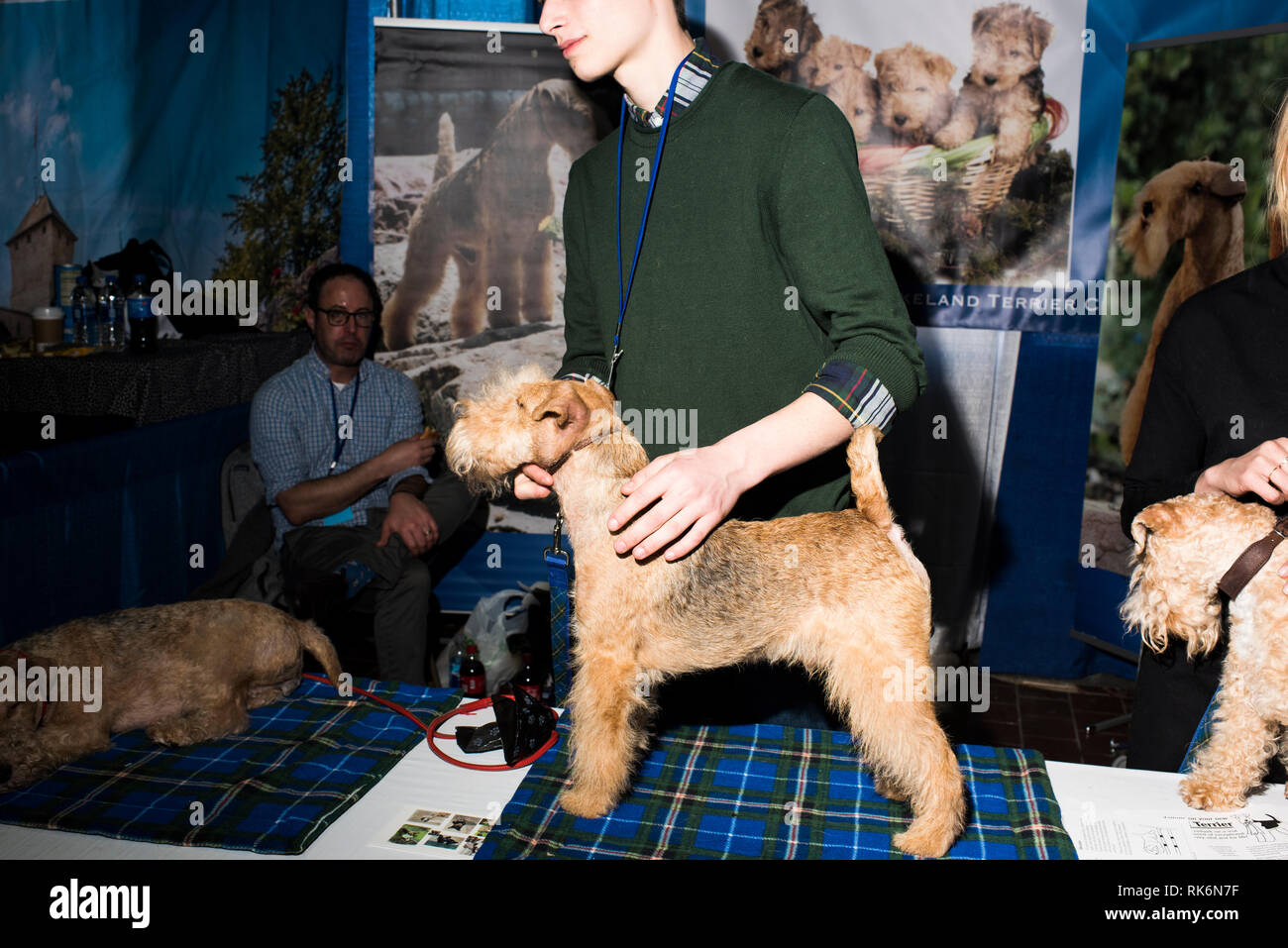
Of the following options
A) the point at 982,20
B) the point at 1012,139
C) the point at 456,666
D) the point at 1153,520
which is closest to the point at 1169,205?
the point at 1012,139

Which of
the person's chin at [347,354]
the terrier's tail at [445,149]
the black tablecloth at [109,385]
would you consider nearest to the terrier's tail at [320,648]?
the person's chin at [347,354]

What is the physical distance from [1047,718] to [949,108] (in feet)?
13.8

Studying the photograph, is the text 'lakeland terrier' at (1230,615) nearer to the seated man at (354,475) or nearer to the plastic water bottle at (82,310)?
the seated man at (354,475)

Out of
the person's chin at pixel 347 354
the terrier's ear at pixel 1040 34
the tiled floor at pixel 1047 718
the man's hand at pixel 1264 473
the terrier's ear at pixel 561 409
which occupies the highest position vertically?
the terrier's ear at pixel 1040 34

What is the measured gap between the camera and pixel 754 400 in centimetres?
211

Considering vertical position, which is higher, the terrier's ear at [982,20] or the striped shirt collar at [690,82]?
the terrier's ear at [982,20]

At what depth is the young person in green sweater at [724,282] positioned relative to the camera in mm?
1760

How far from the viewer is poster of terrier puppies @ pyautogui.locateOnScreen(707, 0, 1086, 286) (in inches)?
217

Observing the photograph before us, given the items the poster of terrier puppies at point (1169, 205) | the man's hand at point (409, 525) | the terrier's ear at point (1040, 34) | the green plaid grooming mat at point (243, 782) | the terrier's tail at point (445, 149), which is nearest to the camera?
the green plaid grooming mat at point (243, 782)

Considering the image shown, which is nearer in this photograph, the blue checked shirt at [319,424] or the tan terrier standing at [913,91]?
the blue checked shirt at [319,424]

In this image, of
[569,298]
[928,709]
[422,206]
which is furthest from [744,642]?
[422,206]

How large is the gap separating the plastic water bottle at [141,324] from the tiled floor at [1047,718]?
18.1 ft

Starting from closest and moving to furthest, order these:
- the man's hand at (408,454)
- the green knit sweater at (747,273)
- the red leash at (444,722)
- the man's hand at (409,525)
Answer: the green knit sweater at (747,273), the red leash at (444,722), the man's hand at (409,525), the man's hand at (408,454)

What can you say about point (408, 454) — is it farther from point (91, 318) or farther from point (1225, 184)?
point (1225, 184)
